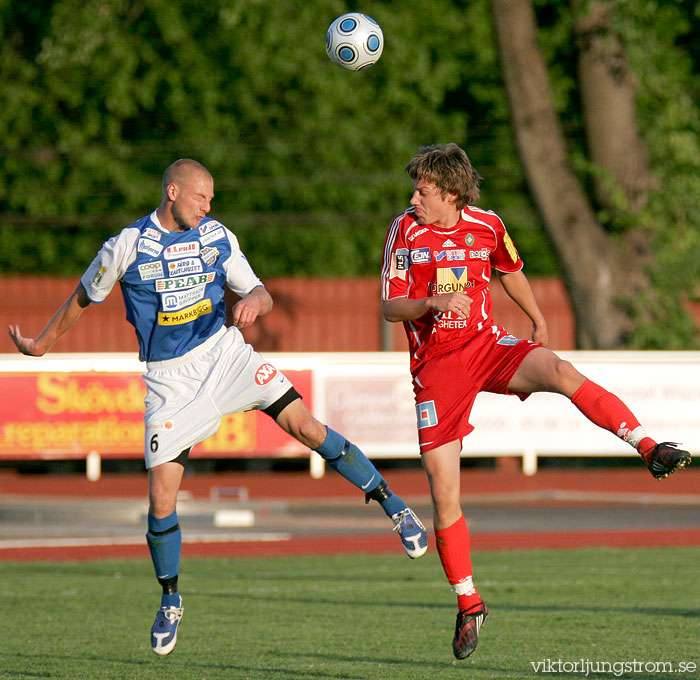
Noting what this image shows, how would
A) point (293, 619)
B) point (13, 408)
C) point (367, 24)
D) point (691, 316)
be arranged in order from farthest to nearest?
point (691, 316)
point (13, 408)
point (293, 619)
point (367, 24)

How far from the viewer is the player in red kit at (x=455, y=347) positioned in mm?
6730

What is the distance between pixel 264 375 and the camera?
7145mm

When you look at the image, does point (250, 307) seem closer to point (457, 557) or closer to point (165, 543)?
point (165, 543)

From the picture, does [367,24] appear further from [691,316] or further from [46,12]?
[46,12]

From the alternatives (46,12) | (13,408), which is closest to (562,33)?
(46,12)

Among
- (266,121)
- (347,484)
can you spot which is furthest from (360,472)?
(266,121)

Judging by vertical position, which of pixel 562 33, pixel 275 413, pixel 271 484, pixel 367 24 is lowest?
pixel 271 484

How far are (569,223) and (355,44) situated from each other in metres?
12.4

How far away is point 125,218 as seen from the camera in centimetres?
2875

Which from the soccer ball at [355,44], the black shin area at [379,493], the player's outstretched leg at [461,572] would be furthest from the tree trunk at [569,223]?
the player's outstretched leg at [461,572]

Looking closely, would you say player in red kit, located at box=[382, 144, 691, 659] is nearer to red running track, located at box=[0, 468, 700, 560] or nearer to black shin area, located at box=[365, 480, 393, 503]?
black shin area, located at box=[365, 480, 393, 503]

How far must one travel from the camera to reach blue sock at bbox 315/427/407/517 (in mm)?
7219

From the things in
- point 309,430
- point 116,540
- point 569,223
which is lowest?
point 116,540

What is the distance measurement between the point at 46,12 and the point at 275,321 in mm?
9398
